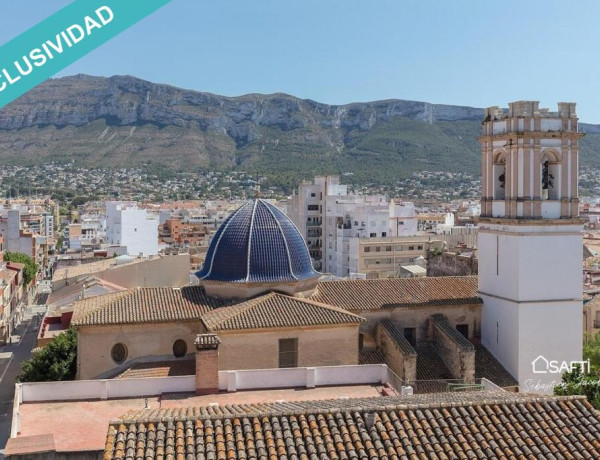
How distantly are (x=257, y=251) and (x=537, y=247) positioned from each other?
8.04 meters

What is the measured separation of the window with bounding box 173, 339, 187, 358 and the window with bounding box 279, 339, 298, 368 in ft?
9.05

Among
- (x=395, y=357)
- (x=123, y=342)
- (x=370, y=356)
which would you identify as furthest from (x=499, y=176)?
(x=123, y=342)

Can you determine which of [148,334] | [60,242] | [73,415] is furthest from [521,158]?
[60,242]

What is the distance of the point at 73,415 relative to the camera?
1529 centimetres

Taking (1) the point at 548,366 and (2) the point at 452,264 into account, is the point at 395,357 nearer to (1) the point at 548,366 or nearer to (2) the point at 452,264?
(1) the point at 548,366

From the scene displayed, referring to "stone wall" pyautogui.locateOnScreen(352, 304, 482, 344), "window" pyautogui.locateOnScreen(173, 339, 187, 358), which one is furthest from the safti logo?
"window" pyautogui.locateOnScreen(173, 339, 187, 358)

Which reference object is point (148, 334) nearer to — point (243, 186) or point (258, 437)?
point (258, 437)

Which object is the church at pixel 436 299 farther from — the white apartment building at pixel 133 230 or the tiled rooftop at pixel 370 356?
the white apartment building at pixel 133 230

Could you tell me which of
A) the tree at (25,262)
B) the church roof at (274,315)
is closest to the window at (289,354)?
the church roof at (274,315)

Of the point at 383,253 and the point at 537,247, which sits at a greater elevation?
the point at 537,247

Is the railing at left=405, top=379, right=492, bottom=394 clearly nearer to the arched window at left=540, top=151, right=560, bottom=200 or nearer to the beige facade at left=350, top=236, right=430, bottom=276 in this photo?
the arched window at left=540, top=151, right=560, bottom=200

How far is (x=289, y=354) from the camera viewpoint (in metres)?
18.7

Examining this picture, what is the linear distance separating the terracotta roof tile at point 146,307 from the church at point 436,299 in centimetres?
4

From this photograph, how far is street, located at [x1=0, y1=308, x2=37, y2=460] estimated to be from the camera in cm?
2515
